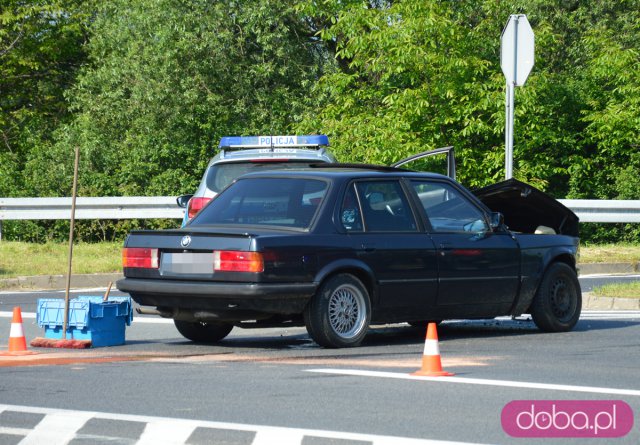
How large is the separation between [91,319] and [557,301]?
444 centimetres

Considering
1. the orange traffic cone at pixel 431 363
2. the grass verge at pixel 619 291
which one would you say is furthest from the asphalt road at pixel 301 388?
the grass verge at pixel 619 291

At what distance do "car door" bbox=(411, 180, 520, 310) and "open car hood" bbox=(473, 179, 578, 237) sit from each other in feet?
3.24

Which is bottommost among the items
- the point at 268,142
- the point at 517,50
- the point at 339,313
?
the point at 339,313

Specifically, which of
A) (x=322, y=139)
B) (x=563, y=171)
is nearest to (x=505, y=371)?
(x=322, y=139)

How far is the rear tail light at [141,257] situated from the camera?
34.3ft

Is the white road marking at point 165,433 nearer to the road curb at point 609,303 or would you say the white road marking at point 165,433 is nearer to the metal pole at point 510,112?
the road curb at point 609,303

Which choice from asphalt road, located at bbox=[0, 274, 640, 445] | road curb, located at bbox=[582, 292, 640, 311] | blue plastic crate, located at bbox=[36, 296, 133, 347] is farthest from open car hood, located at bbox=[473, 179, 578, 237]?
blue plastic crate, located at bbox=[36, 296, 133, 347]

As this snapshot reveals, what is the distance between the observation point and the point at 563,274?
1204 cm

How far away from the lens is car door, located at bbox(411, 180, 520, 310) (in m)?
11.0

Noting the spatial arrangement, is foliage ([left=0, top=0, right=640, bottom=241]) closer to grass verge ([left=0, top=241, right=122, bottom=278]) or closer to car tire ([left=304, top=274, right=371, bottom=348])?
grass verge ([left=0, top=241, right=122, bottom=278])

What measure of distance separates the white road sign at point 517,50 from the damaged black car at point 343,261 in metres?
7.06

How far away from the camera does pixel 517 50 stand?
18922 millimetres

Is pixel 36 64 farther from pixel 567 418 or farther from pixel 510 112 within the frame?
pixel 567 418

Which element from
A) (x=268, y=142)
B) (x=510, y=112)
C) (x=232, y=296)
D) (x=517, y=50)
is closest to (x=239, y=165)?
(x=268, y=142)
